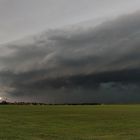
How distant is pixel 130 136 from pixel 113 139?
293 centimetres

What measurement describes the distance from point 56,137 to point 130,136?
798cm

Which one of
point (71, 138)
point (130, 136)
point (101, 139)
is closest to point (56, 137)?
point (71, 138)

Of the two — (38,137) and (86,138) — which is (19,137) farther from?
(86,138)

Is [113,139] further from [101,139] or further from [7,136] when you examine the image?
[7,136]

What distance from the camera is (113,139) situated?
130 feet

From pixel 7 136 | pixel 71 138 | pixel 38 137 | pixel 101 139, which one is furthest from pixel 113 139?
pixel 7 136

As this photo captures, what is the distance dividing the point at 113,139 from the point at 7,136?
10767mm

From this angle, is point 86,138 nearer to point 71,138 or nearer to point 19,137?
point 71,138

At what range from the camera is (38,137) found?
132ft

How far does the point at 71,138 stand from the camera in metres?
39.3

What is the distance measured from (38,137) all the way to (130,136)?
32.1 feet

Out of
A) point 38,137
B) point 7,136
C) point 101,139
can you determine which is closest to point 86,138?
point 101,139

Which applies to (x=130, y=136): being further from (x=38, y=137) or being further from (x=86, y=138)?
(x=38, y=137)

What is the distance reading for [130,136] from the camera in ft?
137
